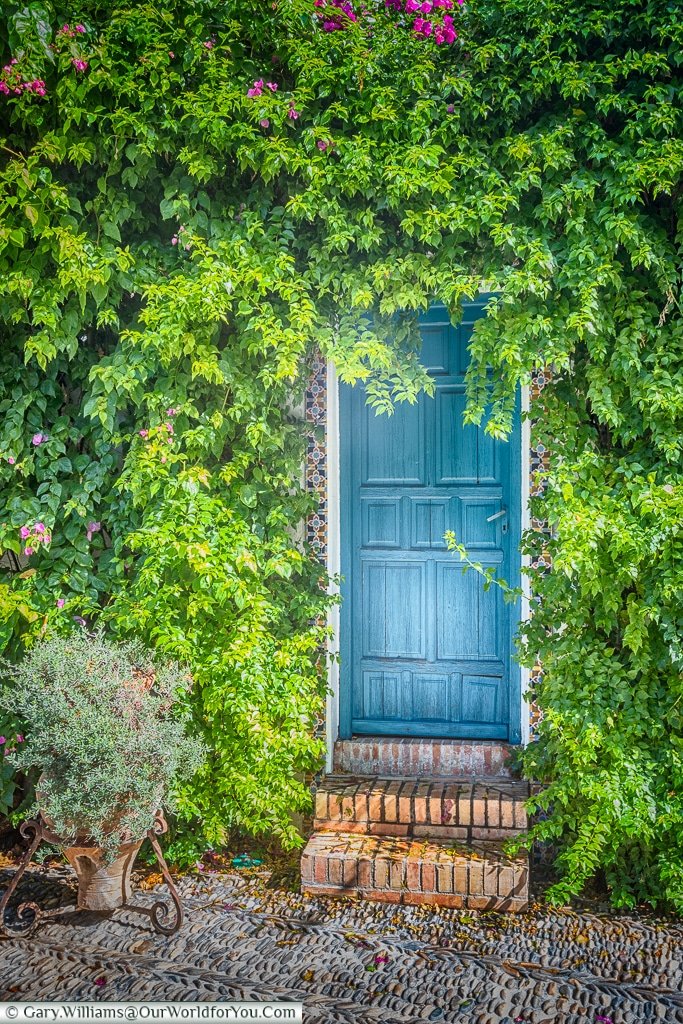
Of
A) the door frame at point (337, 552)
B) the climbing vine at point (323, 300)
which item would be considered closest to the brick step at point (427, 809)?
the climbing vine at point (323, 300)

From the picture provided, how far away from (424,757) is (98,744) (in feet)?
6.54

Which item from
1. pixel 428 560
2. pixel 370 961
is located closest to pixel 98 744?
pixel 370 961

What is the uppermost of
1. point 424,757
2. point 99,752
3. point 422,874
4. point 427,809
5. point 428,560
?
point 428,560

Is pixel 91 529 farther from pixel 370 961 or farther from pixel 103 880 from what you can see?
pixel 370 961

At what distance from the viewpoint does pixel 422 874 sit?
3.88m

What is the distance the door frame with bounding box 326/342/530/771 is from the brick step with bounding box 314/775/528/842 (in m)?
0.36

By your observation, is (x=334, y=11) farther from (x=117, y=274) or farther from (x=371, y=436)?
(x=371, y=436)

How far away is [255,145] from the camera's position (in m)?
3.73

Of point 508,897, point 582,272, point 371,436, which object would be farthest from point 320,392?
point 508,897

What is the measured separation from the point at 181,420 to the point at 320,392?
996mm

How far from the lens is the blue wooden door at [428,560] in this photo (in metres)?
4.76

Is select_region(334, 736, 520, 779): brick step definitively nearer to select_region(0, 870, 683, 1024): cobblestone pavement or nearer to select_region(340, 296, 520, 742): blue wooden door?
select_region(340, 296, 520, 742): blue wooden door

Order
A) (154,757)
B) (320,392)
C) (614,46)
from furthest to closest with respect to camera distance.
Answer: (320,392) < (614,46) < (154,757)

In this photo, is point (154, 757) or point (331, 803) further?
point (331, 803)
